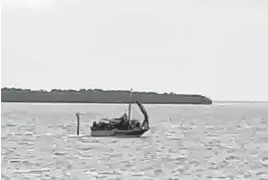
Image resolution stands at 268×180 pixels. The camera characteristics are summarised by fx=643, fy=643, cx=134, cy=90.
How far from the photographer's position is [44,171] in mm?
25094

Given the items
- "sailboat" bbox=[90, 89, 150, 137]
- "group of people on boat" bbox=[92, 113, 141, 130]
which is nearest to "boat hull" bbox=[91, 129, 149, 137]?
"sailboat" bbox=[90, 89, 150, 137]

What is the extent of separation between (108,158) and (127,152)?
4840 mm

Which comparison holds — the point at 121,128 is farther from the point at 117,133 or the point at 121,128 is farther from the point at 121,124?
the point at 121,124

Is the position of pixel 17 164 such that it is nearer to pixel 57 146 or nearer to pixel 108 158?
pixel 108 158

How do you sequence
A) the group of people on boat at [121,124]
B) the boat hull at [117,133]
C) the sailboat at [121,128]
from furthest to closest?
the group of people on boat at [121,124] → the sailboat at [121,128] → the boat hull at [117,133]

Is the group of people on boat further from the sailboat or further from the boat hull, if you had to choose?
the boat hull

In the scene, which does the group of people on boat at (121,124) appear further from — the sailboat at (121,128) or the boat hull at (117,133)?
the boat hull at (117,133)

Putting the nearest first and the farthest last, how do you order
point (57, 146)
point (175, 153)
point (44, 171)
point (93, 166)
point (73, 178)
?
point (73, 178) < point (44, 171) < point (93, 166) < point (175, 153) < point (57, 146)

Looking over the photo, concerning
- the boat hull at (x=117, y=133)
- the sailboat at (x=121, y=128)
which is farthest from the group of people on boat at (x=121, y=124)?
the boat hull at (x=117, y=133)

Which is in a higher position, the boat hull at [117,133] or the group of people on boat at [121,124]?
the group of people on boat at [121,124]

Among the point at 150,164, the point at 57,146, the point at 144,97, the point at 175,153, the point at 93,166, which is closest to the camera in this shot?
the point at 93,166

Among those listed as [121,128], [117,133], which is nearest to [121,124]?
[121,128]

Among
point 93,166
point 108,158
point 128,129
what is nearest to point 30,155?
point 108,158

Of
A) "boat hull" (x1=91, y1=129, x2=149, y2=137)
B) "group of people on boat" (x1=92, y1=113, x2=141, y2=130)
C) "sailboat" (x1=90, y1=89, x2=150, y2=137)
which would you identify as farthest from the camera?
"group of people on boat" (x1=92, y1=113, x2=141, y2=130)
